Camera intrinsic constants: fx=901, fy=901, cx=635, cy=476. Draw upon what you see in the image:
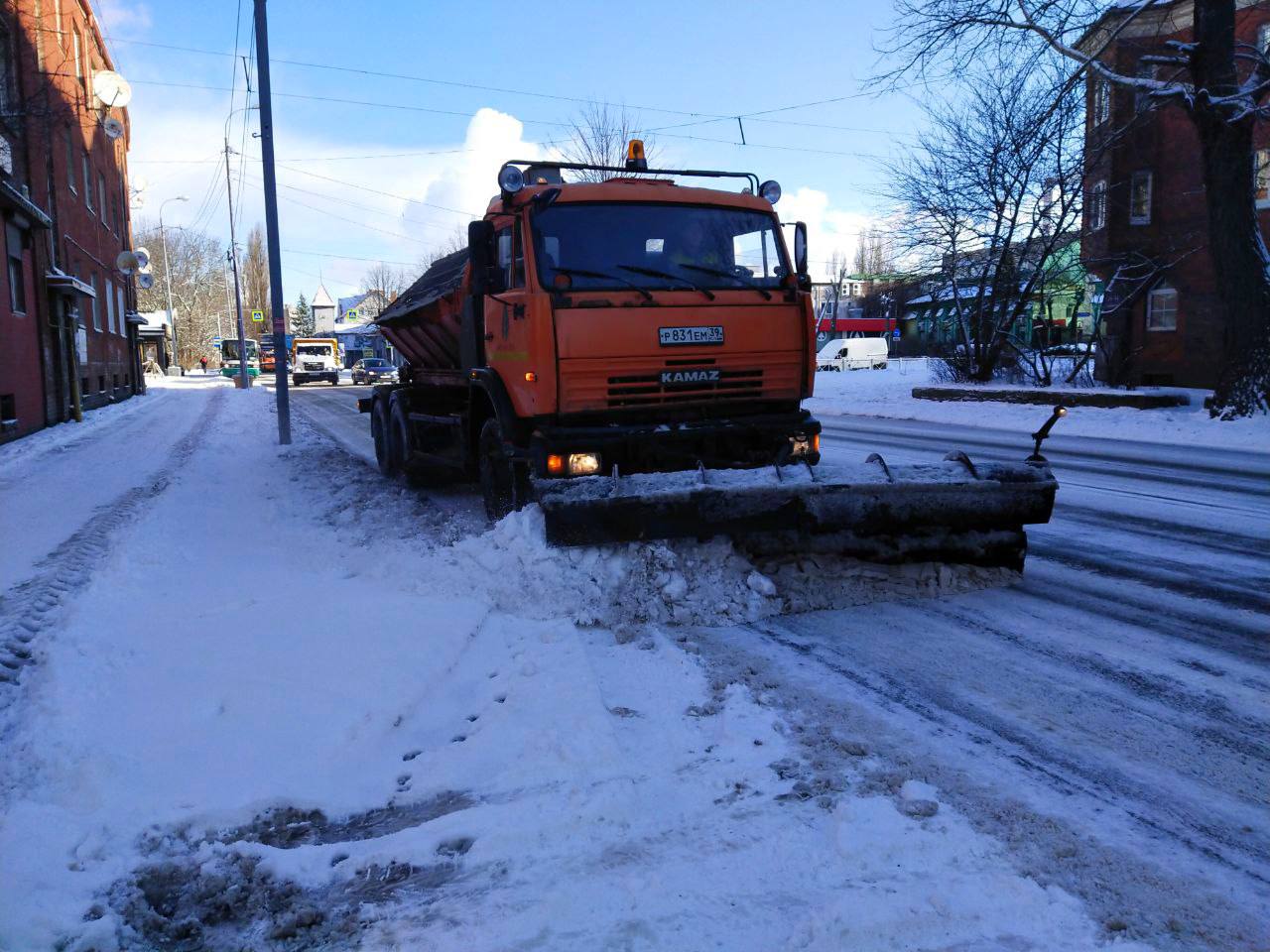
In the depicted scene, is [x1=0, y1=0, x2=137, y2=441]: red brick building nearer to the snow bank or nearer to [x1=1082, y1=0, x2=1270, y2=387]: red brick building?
the snow bank

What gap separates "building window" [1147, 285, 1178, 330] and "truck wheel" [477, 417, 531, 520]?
1075 inches

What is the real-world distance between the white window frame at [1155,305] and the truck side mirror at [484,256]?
27087 millimetres

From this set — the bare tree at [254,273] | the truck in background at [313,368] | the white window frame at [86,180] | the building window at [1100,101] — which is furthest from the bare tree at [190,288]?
the building window at [1100,101]

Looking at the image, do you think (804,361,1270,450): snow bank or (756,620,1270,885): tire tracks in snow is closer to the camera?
(756,620,1270,885): tire tracks in snow

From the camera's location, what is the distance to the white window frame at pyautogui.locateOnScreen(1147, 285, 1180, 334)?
27750 mm

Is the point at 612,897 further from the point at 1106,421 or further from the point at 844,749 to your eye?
the point at 1106,421

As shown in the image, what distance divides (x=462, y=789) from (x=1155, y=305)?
31.0 metres

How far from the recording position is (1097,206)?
84.3ft

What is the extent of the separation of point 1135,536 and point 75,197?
26815mm

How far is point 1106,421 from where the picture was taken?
17.2 m

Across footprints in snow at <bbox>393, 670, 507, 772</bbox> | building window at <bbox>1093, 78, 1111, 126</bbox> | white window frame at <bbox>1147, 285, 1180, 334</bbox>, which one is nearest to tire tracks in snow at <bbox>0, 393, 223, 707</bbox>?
footprints in snow at <bbox>393, 670, 507, 772</bbox>

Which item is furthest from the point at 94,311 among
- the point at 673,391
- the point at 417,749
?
the point at 417,749

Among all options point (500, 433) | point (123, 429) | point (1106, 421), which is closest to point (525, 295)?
point (500, 433)

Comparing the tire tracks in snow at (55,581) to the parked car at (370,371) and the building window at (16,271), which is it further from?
the parked car at (370,371)
